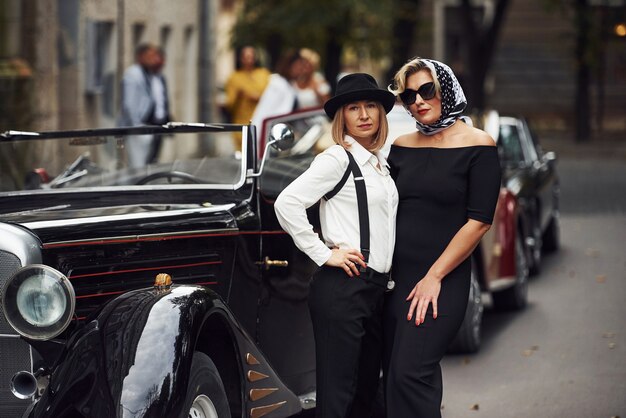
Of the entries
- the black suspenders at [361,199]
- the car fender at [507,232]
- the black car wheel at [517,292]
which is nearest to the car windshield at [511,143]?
the black car wheel at [517,292]

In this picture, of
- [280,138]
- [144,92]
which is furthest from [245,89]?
Result: [280,138]

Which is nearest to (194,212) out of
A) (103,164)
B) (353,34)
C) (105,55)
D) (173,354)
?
(173,354)

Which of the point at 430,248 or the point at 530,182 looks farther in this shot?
the point at 530,182

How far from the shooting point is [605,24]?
31562 millimetres

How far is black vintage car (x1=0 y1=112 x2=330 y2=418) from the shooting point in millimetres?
4945

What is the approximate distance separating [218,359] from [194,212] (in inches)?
27.0

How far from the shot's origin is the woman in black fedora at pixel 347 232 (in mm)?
5242

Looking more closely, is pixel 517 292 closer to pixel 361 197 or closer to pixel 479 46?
pixel 361 197

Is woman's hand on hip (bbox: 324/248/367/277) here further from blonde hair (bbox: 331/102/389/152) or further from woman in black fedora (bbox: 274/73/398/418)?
blonde hair (bbox: 331/102/389/152)

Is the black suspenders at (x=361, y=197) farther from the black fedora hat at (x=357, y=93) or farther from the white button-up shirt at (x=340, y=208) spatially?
the black fedora hat at (x=357, y=93)

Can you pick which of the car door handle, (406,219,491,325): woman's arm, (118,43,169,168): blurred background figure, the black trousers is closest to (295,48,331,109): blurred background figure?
(118,43,169,168): blurred background figure

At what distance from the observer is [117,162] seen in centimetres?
719

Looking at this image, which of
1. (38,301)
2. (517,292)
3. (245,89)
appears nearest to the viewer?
(38,301)

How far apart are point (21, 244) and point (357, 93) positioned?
1.42 m
